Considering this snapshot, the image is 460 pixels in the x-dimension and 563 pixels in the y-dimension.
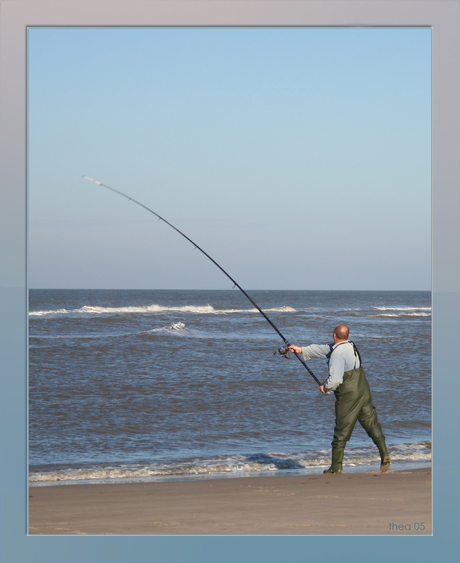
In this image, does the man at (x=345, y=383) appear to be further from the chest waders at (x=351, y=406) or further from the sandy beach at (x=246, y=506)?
the sandy beach at (x=246, y=506)

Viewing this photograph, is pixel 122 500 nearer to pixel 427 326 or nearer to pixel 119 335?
pixel 119 335

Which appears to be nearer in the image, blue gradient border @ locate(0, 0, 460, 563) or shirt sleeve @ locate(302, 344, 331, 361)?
blue gradient border @ locate(0, 0, 460, 563)

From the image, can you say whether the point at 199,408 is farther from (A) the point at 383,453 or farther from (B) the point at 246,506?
(B) the point at 246,506

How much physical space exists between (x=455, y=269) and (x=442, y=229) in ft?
0.66

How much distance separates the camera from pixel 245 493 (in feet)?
15.6

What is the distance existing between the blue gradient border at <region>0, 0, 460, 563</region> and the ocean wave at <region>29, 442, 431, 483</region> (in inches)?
112

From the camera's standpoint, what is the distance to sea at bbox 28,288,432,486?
639cm

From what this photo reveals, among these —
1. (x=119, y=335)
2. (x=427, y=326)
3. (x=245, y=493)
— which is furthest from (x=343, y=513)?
(x=427, y=326)

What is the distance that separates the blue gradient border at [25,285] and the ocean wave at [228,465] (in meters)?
2.84

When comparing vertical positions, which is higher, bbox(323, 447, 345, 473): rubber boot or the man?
the man

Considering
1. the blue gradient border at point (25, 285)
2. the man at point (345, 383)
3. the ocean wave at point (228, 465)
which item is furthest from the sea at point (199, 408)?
the blue gradient border at point (25, 285)

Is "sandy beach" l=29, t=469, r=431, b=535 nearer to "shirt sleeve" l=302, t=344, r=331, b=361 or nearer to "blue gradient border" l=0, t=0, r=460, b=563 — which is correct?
"blue gradient border" l=0, t=0, r=460, b=563

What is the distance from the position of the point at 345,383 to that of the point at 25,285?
8.77ft

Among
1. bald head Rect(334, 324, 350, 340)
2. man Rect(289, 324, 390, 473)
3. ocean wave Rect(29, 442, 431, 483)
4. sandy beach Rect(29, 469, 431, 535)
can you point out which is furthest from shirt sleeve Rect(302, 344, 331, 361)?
ocean wave Rect(29, 442, 431, 483)
